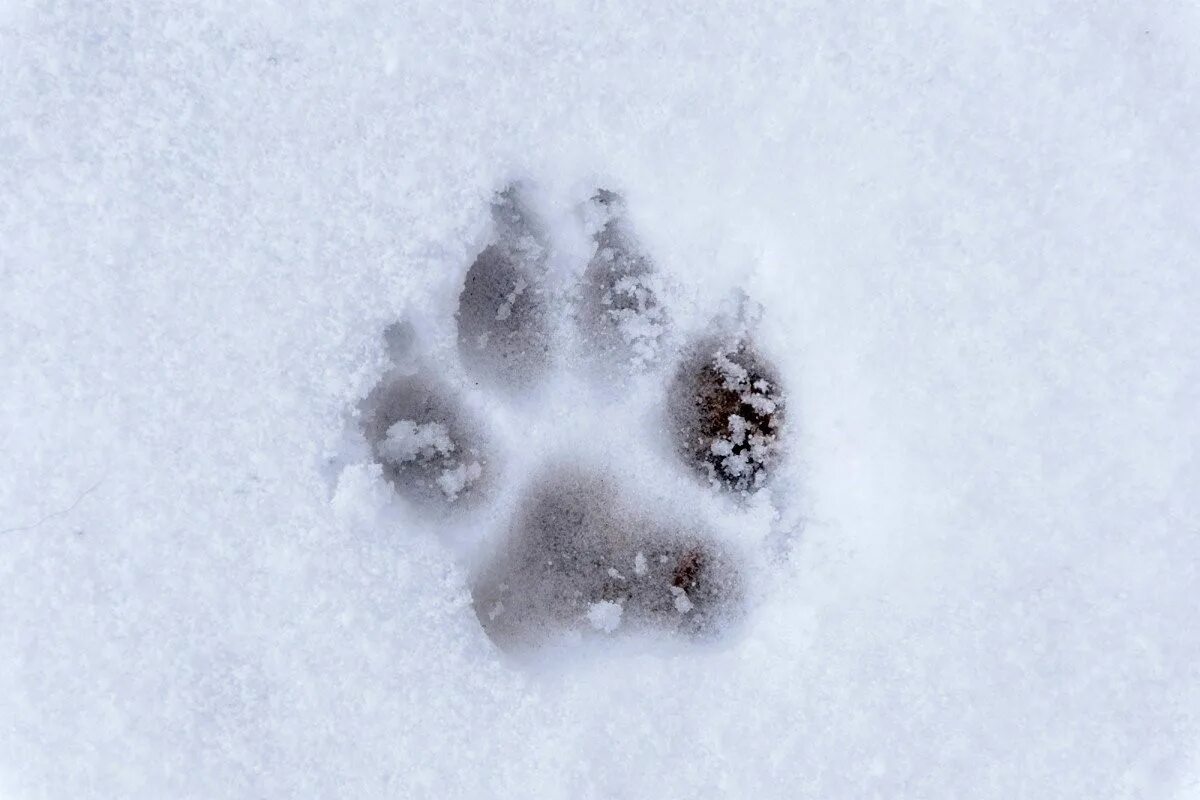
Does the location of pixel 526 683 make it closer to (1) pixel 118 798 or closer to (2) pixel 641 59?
(1) pixel 118 798

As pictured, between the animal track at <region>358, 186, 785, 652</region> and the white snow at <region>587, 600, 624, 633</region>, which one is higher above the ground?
the animal track at <region>358, 186, 785, 652</region>

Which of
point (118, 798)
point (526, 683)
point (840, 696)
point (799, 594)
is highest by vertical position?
point (799, 594)

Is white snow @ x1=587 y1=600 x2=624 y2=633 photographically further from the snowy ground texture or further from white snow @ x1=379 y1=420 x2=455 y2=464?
white snow @ x1=379 y1=420 x2=455 y2=464

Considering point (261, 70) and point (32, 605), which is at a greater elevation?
point (261, 70)

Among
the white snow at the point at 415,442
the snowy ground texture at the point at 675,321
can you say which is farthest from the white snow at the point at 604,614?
the white snow at the point at 415,442

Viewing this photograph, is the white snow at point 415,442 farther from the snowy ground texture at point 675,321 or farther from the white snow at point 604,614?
the white snow at point 604,614

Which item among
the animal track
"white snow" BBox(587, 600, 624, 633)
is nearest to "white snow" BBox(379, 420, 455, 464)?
the animal track

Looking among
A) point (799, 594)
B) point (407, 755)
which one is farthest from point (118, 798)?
point (799, 594)
